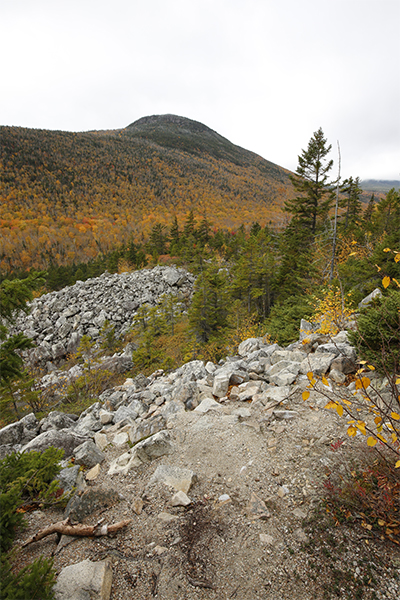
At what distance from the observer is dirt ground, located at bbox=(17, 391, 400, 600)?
2143 mm

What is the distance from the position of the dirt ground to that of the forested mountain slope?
219ft

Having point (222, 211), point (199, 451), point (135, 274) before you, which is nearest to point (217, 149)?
point (222, 211)

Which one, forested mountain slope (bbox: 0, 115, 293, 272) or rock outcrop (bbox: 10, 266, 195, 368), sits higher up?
forested mountain slope (bbox: 0, 115, 293, 272)

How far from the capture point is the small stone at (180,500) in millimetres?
3021

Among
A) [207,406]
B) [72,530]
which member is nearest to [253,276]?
[207,406]

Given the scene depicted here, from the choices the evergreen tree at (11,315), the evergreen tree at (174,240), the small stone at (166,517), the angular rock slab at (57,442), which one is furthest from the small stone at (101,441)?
the evergreen tree at (174,240)

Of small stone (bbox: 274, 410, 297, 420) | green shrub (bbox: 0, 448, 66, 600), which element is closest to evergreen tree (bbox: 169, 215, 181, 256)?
small stone (bbox: 274, 410, 297, 420)

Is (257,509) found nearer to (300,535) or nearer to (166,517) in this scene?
(300,535)

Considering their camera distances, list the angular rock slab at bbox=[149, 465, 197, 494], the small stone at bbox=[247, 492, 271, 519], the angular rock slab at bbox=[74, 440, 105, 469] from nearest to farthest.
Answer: the small stone at bbox=[247, 492, 271, 519] < the angular rock slab at bbox=[149, 465, 197, 494] < the angular rock slab at bbox=[74, 440, 105, 469]

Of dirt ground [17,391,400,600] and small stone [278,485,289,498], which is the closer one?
dirt ground [17,391,400,600]

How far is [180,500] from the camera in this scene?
120 inches

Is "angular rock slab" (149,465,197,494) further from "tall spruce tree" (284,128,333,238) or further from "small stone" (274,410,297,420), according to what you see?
"tall spruce tree" (284,128,333,238)

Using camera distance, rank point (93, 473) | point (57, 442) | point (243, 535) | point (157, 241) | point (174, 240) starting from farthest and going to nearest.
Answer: point (157, 241)
point (174, 240)
point (57, 442)
point (93, 473)
point (243, 535)

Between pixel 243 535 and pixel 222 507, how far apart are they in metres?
0.39
